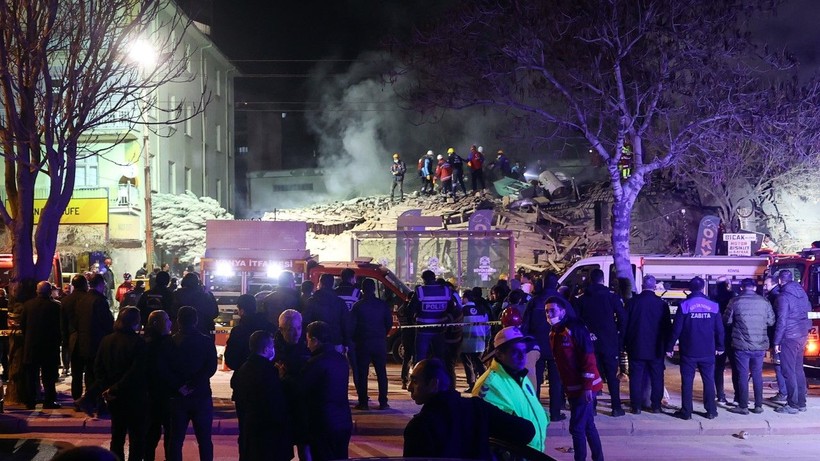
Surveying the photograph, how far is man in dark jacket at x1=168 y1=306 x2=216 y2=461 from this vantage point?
6.64 metres

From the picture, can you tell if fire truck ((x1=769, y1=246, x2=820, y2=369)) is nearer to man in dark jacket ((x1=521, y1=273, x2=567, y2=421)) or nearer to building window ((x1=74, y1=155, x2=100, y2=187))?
man in dark jacket ((x1=521, y1=273, x2=567, y2=421))

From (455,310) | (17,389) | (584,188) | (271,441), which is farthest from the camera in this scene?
(584,188)

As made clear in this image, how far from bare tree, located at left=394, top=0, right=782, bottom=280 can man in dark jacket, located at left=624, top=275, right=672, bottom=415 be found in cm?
660

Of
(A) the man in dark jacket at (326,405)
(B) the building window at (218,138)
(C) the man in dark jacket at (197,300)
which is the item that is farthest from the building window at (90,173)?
(A) the man in dark jacket at (326,405)

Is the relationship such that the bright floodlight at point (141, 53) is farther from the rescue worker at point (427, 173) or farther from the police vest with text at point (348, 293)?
the rescue worker at point (427, 173)

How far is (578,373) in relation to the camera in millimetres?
6895

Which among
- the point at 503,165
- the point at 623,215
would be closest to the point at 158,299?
the point at 623,215

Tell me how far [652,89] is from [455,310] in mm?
9368

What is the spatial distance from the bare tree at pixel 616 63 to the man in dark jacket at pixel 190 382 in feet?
38.4

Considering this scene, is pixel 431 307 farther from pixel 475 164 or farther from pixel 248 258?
pixel 475 164

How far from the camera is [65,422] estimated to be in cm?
966

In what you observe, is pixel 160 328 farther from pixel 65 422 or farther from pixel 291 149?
pixel 291 149

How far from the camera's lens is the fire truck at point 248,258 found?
16375 millimetres

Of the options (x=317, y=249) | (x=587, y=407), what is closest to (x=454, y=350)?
(x=587, y=407)
